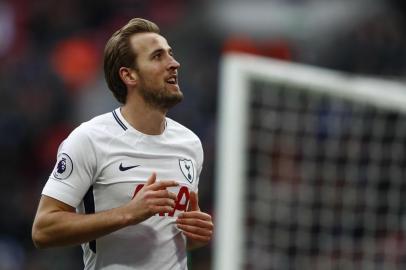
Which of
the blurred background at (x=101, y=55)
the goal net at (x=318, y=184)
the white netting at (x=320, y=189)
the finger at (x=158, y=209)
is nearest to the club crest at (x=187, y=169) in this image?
the finger at (x=158, y=209)

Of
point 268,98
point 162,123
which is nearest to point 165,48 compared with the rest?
point 162,123

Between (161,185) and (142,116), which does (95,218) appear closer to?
(161,185)

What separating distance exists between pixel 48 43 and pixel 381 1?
179 inches

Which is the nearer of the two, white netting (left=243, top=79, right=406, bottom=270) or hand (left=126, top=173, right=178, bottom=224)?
hand (left=126, top=173, right=178, bottom=224)

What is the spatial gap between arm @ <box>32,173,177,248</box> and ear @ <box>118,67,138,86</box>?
0.49 m

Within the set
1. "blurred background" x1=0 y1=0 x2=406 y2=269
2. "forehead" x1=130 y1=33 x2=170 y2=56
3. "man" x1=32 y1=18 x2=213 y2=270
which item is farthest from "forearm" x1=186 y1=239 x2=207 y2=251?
"blurred background" x1=0 y1=0 x2=406 y2=269

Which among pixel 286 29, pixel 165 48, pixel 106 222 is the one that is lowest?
pixel 106 222

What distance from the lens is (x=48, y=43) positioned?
1388cm

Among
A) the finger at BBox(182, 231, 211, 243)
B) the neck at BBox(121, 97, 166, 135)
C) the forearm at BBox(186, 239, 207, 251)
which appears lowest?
the forearm at BBox(186, 239, 207, 251)

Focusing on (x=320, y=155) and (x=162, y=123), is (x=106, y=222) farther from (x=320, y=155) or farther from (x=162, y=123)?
(x=320, y=155)

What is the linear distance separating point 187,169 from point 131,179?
0.28m

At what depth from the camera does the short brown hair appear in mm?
4371

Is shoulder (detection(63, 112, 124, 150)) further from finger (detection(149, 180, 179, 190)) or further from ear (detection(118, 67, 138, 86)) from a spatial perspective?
finger (detection(149, 180, 179, 190))

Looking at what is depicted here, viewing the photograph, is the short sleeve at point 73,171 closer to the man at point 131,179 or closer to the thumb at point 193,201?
the man at point 131,179
